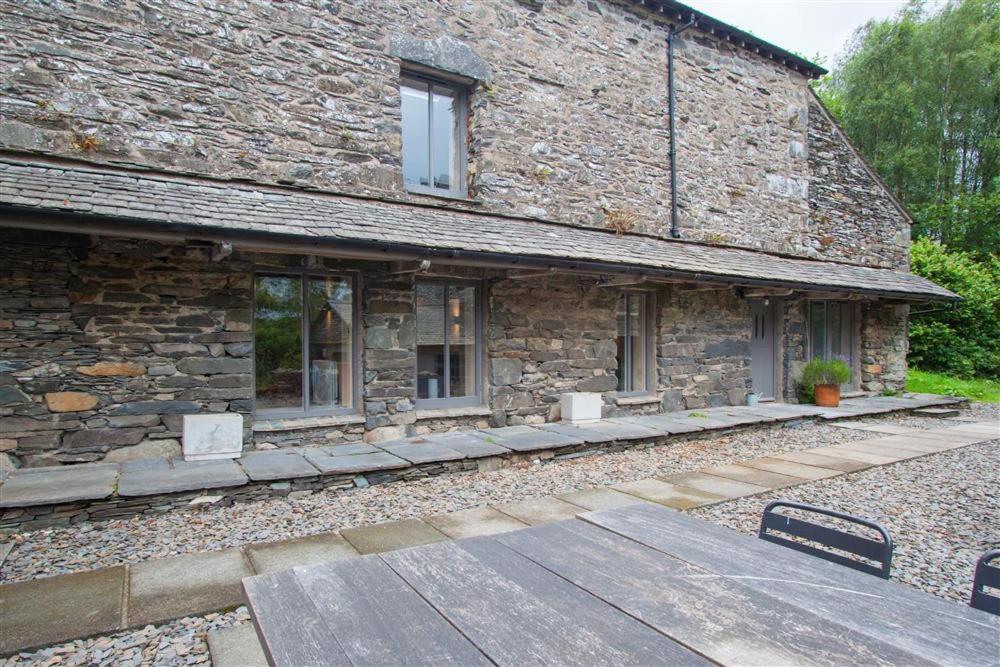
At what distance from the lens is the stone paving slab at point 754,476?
5.31 m

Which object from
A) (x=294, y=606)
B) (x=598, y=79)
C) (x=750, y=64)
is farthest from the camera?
(x=750, y=64)

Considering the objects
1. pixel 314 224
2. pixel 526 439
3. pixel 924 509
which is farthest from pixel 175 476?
pixel 924 509

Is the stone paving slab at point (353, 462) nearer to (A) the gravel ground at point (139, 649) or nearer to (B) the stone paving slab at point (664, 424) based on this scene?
(A) the gravel ground at point (139, 649)

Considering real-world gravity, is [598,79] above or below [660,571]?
above

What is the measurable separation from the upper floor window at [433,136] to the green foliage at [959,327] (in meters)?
13.1

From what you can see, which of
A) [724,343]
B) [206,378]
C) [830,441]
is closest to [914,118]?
[724,343]

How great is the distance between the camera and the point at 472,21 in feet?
24.0

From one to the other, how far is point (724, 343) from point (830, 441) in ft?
7.48

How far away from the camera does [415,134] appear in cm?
726

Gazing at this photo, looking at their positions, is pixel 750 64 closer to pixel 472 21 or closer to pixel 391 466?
pixel 472 21

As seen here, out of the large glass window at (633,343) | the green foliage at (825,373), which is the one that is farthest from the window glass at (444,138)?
the green foliage at (825,373)

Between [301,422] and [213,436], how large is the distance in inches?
35.2

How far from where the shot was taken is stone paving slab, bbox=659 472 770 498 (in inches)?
197

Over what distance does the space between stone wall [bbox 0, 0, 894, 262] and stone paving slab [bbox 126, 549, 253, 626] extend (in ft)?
12.7
